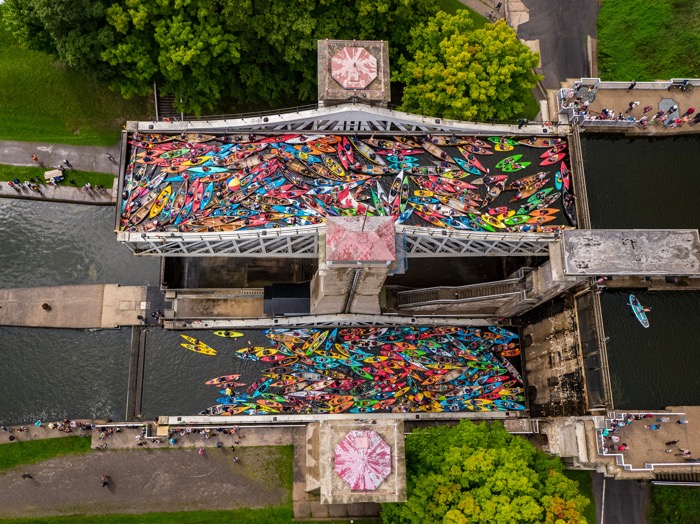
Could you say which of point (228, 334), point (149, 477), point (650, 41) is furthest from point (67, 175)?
point (650, 41)

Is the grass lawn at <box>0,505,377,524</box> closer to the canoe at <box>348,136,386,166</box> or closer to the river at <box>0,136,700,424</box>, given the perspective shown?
the river at <box>0,136,700,424</box>

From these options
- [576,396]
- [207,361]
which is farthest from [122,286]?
[576,396]

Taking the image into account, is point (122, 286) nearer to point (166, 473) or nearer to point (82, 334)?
point (82, 334)

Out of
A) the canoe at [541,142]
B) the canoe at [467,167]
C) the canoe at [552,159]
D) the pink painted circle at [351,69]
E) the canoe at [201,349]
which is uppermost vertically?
the pink painted circle at [351,69]

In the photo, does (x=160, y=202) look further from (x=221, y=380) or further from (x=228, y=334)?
(x=221, y=380)

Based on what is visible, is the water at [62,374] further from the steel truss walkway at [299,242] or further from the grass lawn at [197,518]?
the steel truss walkway at [299,242]

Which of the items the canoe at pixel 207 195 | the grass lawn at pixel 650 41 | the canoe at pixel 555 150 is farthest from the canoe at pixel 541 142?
the canoe at pixel 207 195

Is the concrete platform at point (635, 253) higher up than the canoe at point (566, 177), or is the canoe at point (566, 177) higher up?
the canoe at point (566, 177)
